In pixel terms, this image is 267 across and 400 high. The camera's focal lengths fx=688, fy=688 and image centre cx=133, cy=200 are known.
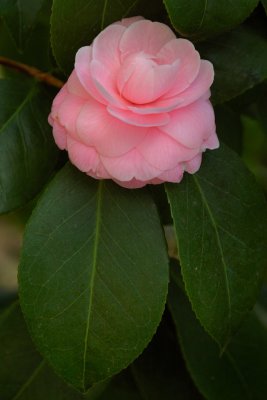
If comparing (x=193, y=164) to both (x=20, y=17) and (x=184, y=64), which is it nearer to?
(x=184, y=64)

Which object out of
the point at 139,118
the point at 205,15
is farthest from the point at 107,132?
the point at 205,15

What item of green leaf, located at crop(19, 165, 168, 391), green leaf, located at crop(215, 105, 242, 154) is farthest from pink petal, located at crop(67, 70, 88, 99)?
green leaf, located at crop(215, 105, 242, 154)

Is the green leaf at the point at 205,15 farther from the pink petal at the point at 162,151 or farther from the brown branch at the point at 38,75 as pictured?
the brown branch at the point at 38,75

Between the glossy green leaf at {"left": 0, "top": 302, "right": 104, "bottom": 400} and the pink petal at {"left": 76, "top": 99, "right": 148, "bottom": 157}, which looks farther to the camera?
the glossy green leaf at {"left": 0, "top": 302, "right": 104, "bottom": 400}

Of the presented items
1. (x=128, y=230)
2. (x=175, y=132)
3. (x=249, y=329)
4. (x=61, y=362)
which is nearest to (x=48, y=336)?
(x=61, y=362)

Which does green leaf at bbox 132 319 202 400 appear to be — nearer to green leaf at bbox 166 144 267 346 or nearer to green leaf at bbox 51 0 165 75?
green leaf at bbox 166 144 267 346

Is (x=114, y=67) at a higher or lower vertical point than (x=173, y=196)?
higher

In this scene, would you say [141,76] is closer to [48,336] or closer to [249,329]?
[48,336]
